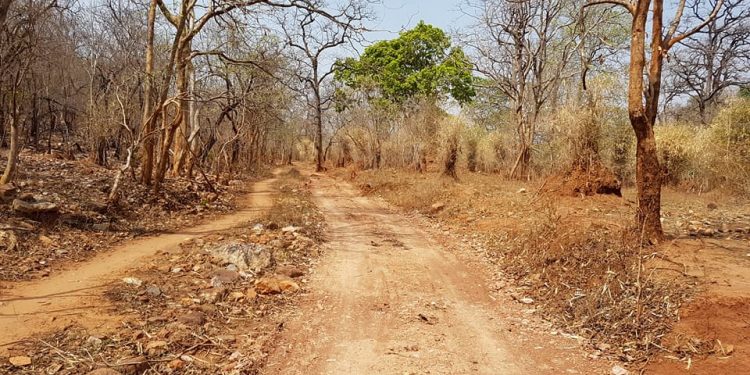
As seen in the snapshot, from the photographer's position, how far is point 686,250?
640 centimetres

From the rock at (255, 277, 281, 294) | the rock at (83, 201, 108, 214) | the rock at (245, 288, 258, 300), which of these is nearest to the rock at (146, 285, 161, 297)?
the rock at (245, 288, 258, 300)

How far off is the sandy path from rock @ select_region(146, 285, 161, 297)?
1.66 ft

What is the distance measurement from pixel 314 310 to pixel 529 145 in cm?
1796

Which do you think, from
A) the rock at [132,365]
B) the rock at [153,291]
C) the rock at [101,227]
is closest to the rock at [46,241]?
the rock at [101,227]

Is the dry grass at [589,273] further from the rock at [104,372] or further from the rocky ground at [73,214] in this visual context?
the rocky ground at [73,214]

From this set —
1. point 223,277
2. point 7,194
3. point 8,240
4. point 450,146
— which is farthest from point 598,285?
point 450,146

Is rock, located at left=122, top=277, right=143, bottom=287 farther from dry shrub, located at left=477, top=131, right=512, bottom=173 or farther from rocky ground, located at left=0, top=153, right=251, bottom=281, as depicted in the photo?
dry shrub, located at left=477, top=131, right=512, bottom=173

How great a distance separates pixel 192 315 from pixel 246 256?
6.92 ft

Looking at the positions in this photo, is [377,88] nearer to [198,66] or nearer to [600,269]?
[198,66]

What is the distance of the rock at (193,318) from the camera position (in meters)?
4.90

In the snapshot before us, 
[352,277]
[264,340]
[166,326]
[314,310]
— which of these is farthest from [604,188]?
[166,326]

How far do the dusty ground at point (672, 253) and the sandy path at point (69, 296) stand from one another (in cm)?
538

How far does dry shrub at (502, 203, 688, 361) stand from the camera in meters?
4.83

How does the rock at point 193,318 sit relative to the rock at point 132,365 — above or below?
above
